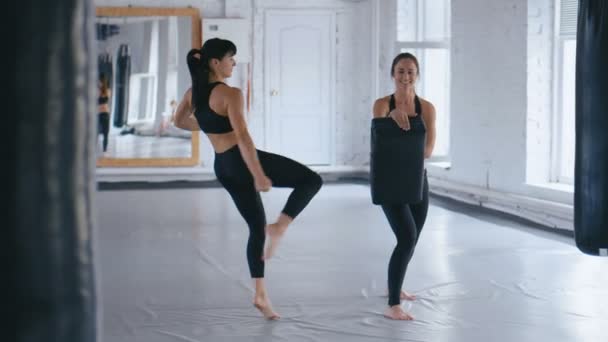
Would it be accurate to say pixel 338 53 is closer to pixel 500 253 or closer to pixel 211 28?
pixel 211 28

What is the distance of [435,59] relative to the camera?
10.2 m

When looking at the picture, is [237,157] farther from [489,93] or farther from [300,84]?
[300,84]

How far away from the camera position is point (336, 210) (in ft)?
27.6

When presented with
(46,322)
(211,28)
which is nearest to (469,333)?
(46,322)

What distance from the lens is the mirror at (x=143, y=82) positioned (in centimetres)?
1093

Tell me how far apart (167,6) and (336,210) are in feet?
13.5

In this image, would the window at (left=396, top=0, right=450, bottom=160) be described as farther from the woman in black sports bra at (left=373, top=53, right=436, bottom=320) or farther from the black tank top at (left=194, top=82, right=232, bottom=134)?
the black tank top at (left=194, top=82, right=232, bottom=134)

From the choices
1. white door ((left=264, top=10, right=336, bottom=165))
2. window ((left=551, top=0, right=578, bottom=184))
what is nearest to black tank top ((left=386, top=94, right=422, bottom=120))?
window ((left=551, top=0, right=578, bottom=184))

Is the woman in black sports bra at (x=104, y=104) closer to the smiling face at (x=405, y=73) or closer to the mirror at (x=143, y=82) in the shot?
the mirror at (x=143, y=82)

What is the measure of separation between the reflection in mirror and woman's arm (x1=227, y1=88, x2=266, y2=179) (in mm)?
7441

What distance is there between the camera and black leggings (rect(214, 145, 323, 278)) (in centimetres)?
387

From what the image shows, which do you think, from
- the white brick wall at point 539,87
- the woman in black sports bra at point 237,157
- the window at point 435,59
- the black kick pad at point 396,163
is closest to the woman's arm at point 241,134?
the woman in black sports bra at point 237,157

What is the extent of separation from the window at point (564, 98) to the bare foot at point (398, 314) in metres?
3.61

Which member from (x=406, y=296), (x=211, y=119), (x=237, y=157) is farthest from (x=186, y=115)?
(x=406, y=296)
